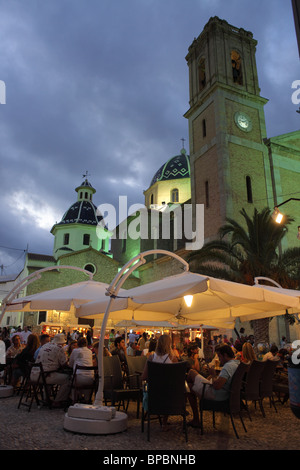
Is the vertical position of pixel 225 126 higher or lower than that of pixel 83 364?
higher

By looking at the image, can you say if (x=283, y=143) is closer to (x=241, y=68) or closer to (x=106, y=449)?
(x=241, y=68)

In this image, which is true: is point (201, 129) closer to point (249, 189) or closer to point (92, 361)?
point (249, 189)

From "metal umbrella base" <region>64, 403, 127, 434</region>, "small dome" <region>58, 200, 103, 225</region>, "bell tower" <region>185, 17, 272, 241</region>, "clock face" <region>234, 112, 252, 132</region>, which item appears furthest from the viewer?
"small dome" <region>58, 200, 103, 225</region>

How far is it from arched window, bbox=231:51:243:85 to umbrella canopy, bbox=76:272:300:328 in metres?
22.1

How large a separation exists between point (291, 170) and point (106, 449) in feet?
81.5

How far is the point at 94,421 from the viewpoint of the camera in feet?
15.8

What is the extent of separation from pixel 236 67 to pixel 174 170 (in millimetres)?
14845

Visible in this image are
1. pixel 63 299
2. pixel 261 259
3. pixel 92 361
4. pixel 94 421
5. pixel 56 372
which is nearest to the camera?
pixel 94 421

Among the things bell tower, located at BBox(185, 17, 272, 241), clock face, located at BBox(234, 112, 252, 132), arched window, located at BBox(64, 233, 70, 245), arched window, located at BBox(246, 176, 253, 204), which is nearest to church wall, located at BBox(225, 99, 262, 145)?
bell tower, located at BBox(185, 17, 272, 241)

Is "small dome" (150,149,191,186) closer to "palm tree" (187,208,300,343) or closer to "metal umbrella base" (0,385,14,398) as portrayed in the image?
"palm tree" (187,208,300,343)

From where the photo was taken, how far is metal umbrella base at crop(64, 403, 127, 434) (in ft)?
15.7

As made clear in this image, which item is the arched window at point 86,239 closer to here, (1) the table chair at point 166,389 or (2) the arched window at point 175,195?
(2) the arched window at point 175,195

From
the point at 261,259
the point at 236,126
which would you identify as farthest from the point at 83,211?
the point at 261,259

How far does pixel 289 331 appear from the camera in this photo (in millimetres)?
20000
